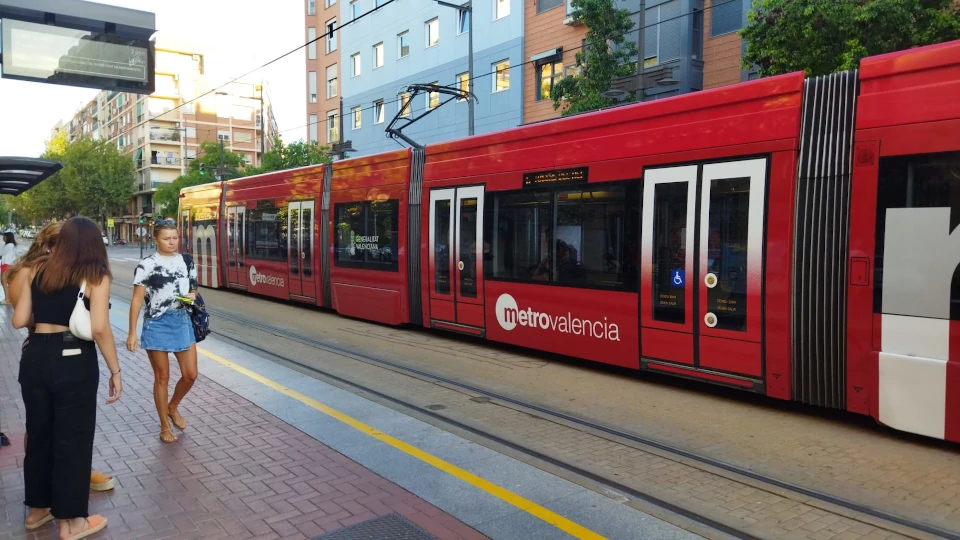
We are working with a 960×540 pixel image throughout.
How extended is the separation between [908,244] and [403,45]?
28.7 meters

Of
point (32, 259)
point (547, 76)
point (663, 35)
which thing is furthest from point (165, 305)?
point (547, 76)

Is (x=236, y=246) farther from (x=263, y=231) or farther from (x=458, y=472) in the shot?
(x=458, y=472)

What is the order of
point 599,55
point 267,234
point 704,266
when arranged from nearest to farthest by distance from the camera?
point 704,266 → point 267,234 → point 599,55

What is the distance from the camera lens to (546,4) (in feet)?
78.1

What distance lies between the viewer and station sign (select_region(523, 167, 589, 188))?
8.21 metres

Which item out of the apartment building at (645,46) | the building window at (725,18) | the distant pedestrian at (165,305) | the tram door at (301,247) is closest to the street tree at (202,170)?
the apartment building at (645,46)

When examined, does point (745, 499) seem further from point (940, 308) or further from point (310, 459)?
point (310, 459)

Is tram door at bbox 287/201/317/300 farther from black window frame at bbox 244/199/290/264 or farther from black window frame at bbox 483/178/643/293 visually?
black window frame at bbox 483/178/643/293

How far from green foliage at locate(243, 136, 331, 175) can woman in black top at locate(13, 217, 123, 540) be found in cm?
3084

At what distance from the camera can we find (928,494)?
4.49 meters

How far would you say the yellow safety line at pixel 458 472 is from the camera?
396cm

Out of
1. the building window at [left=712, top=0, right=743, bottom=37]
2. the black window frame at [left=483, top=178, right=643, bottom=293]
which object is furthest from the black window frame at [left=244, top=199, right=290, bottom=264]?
the building window at [left=712, top=0, right=743, bottom=37]

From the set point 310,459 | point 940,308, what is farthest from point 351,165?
point 940,308

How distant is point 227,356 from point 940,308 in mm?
8179
